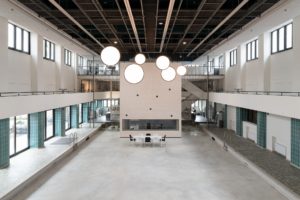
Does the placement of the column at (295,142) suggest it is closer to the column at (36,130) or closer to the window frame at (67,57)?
the column at (36,130)

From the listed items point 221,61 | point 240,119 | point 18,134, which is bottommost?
point 18,134

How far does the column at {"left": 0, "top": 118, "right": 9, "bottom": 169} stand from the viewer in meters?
13.9

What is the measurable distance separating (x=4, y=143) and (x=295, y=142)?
14.3 metres

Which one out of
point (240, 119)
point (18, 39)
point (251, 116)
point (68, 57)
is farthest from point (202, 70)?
point (18, 39)

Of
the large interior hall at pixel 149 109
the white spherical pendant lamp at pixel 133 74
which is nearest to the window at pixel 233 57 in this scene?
the large interior hall at pixel 149 109

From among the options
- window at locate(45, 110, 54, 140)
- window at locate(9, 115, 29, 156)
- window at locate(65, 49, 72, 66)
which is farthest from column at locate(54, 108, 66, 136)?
window at locate(65, 49, 72, 66)

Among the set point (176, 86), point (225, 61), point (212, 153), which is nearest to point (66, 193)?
point (212, 153)

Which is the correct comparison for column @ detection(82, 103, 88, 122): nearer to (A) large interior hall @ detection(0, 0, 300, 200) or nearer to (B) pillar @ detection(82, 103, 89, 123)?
(B) pillar @ detection(82, 103, 89, 123)

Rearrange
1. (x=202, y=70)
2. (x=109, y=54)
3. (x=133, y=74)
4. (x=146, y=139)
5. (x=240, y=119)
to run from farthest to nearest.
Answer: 1. (x=202, y=70)
2. (x=240, y=119)
3. (x=146, y=139)
4. (x=133, y=74)
5. (x=109, y=54)

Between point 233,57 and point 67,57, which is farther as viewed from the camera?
point 67,57

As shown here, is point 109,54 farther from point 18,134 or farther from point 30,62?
point 30,62

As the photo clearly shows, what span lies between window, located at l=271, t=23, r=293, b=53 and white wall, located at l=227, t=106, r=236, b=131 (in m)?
9.60

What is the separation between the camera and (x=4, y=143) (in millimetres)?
14203

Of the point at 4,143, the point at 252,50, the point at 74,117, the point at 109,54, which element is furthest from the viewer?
the point at 74,117
